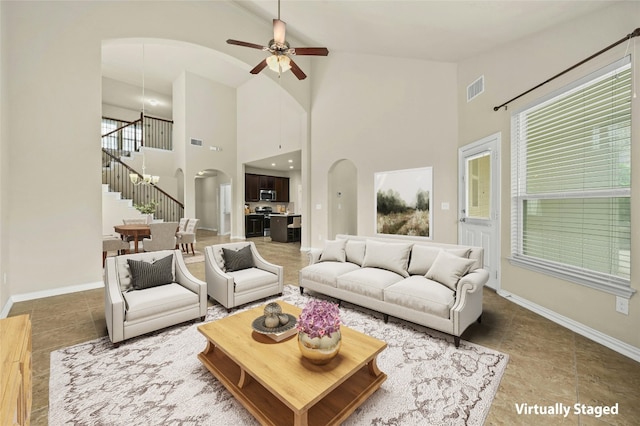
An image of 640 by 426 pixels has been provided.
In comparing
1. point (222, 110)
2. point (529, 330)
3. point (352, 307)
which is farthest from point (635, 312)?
point (222, 110)

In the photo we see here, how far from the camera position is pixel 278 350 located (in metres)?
1.76

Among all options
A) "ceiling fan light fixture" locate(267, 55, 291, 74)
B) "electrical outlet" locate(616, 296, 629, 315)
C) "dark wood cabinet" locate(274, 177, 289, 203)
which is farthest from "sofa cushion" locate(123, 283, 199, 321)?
"dark wood cabinet" locate(274, 177, 289, 203)

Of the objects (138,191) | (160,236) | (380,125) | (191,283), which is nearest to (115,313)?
(191,283)

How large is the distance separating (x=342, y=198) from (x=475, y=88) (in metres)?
4.08

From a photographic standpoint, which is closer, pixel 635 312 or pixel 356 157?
pixel 635 312

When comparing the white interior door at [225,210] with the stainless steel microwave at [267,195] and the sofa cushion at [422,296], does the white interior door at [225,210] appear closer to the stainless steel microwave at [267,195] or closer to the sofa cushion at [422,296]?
the stainless steel microwave at [267,195]

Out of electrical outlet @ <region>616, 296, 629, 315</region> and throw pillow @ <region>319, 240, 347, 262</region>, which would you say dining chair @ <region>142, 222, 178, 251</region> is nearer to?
throw pillow @ <region>319, 240, 347, 262</region>

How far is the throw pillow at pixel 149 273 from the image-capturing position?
2.83 m

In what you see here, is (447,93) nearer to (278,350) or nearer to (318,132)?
(318,132)

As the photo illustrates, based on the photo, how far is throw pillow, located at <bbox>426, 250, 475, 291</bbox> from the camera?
273 cm

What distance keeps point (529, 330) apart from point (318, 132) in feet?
19.3

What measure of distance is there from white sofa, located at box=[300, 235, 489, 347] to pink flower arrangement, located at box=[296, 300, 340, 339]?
1340 mm

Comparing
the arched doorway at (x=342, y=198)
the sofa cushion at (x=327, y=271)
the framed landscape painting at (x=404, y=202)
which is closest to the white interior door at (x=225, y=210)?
the arched doorway at (x=342, y=198)

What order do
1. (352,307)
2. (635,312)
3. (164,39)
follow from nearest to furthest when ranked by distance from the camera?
(635,312) → (352,307) → (164,39)
